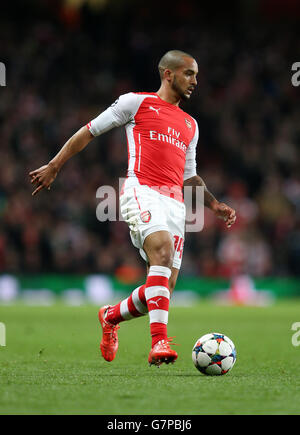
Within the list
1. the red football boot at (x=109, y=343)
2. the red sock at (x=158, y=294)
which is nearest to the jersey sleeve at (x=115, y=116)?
the red sock at (x=158, y=294)

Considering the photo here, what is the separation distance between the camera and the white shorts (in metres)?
6.04

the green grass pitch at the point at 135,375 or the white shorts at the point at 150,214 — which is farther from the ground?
the white shorts at the point at 150,214

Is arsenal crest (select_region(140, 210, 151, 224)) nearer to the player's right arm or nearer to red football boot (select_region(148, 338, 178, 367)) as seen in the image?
the player's right arm

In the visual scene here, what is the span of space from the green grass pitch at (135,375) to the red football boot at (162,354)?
0.13 meters

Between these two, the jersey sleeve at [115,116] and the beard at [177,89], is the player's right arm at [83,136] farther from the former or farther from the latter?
the beard at [177,89]

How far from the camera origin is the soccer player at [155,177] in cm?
593

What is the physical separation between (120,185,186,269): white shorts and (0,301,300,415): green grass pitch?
985 millimetres

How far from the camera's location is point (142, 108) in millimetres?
6484

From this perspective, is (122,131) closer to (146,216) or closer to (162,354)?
(146,216)

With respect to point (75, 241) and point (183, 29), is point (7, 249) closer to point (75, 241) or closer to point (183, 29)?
point (75, 241)
